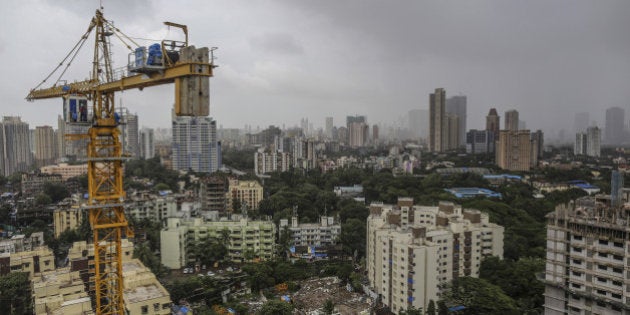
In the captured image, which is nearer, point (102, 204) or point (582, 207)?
point (102, 204)

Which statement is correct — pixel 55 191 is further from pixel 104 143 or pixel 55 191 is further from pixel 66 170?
pixel 104 143

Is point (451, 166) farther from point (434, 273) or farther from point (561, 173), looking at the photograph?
point (434, 273)

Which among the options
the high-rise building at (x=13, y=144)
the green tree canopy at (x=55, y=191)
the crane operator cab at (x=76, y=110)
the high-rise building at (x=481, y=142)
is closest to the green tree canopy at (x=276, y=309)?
the crane operator cab at (x=76, y=110)

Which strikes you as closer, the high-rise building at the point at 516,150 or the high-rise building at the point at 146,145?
the high-rise building at the point at 516,150

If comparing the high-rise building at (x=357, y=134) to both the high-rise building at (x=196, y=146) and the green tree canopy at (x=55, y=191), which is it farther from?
the green tree canopy at (x=55, y=191)

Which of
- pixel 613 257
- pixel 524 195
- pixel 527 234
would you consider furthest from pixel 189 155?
pixel 613 257

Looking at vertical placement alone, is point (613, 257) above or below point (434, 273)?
above

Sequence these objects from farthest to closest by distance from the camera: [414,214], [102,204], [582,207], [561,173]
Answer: [561,173] < [414,214] < [582,207] < [102,204]
